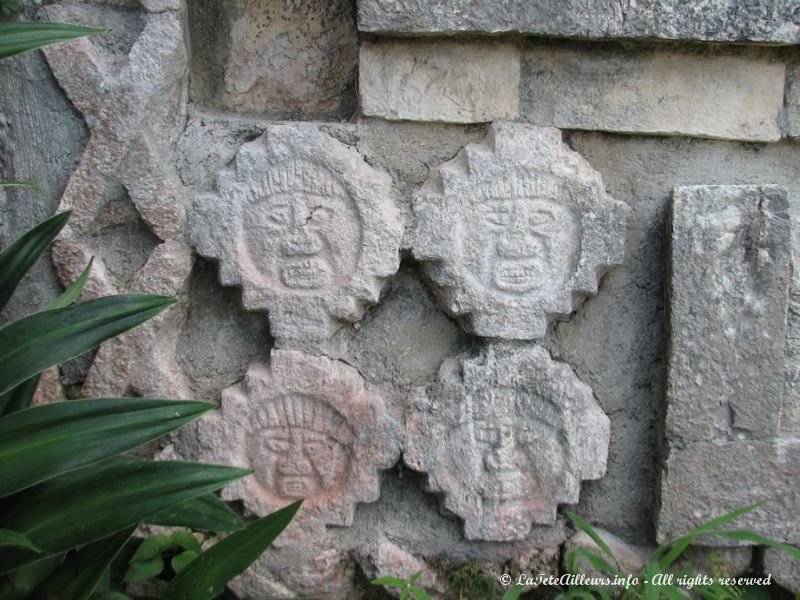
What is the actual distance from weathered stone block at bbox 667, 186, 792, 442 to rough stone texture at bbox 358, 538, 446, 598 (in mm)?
698

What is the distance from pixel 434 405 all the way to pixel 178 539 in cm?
62

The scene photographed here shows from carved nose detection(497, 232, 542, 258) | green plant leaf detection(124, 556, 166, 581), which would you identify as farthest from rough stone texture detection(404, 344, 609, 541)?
green plant leaf detection(124, 556, 166, 581)

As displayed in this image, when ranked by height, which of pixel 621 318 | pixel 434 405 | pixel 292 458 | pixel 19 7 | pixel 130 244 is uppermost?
pixel 19 7

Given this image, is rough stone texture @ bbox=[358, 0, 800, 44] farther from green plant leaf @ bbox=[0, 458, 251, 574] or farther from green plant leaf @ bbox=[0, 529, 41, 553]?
green plant leaf @ bbox=[0, 529, 41, 553]

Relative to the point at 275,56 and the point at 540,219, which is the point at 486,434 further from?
the point at 275,56

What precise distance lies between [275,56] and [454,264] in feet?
2.22

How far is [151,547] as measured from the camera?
5.12 ft

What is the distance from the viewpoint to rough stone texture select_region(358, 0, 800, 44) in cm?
153

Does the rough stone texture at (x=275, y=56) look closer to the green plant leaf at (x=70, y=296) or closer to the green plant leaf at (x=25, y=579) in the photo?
the green plant leaf at (x=70, y=296)

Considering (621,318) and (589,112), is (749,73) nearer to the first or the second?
(589,112)

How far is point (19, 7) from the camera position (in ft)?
5.20

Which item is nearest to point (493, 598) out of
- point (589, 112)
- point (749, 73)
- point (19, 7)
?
point (589, 112)

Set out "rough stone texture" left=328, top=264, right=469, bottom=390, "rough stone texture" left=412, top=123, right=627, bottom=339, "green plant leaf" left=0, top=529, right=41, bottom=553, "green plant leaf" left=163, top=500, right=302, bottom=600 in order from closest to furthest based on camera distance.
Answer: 1. "green plant leaf" left=0, top=529, right=41, bottom=553
2. "green plant leaf" left=163, top=500, right=302, bottom=600
3. "rough stone texture" left=412, top=123, right=627, bottom=339
4. "rough stone texture" left=328, top=264, right=469, bottom=390

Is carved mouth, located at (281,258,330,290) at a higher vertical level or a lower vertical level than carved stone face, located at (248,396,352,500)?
higher
